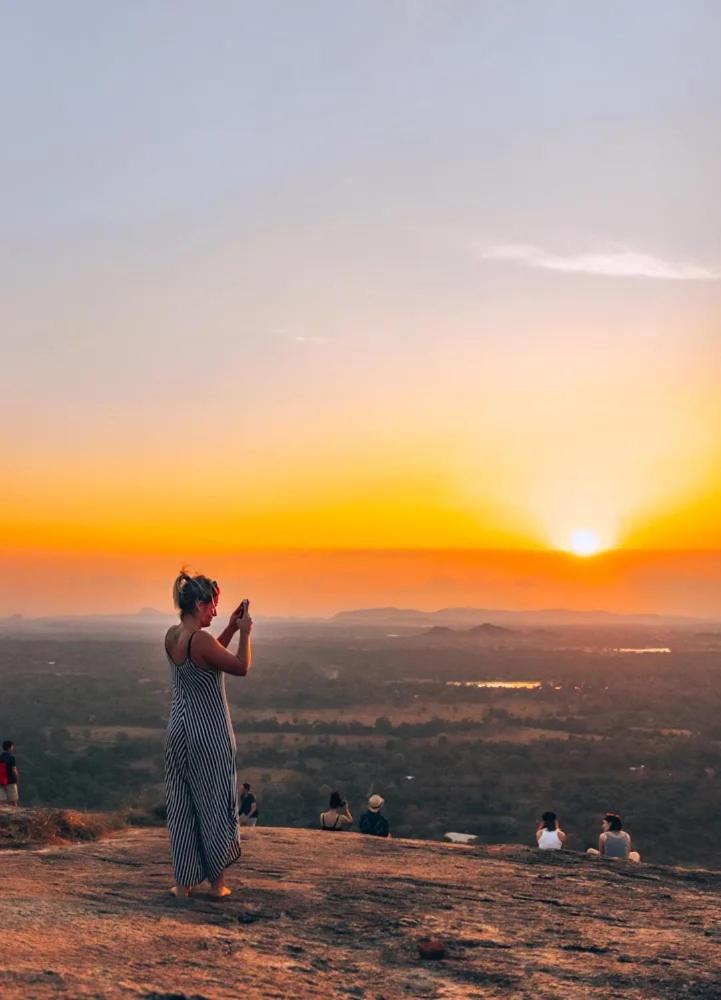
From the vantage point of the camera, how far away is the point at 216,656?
6.21 m

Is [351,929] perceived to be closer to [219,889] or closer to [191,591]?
[219,889]

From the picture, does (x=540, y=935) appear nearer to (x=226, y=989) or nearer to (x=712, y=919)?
(x=712, y=919)

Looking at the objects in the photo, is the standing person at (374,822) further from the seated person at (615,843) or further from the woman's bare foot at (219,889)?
the woman's bare foot at (219,889)

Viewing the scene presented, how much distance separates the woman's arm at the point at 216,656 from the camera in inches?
244

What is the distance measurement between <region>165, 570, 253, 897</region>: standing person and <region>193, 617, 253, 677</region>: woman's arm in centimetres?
3

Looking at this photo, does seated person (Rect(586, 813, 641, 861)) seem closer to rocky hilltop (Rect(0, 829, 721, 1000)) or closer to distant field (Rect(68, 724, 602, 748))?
rocky hilltop (Rect(0, 829, 721, 1000))

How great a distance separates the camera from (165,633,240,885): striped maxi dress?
21.0 ft

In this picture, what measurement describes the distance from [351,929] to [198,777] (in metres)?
1.35

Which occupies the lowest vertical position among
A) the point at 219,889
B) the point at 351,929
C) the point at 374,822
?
the point at 374,822

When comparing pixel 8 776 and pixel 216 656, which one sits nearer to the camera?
pixel 216 656

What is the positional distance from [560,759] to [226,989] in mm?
28084

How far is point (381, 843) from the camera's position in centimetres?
1023

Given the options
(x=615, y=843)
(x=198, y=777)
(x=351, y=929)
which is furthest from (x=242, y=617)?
(x=615, y=843)

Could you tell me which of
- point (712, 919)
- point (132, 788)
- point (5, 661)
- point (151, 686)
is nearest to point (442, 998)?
point (712, 919)
